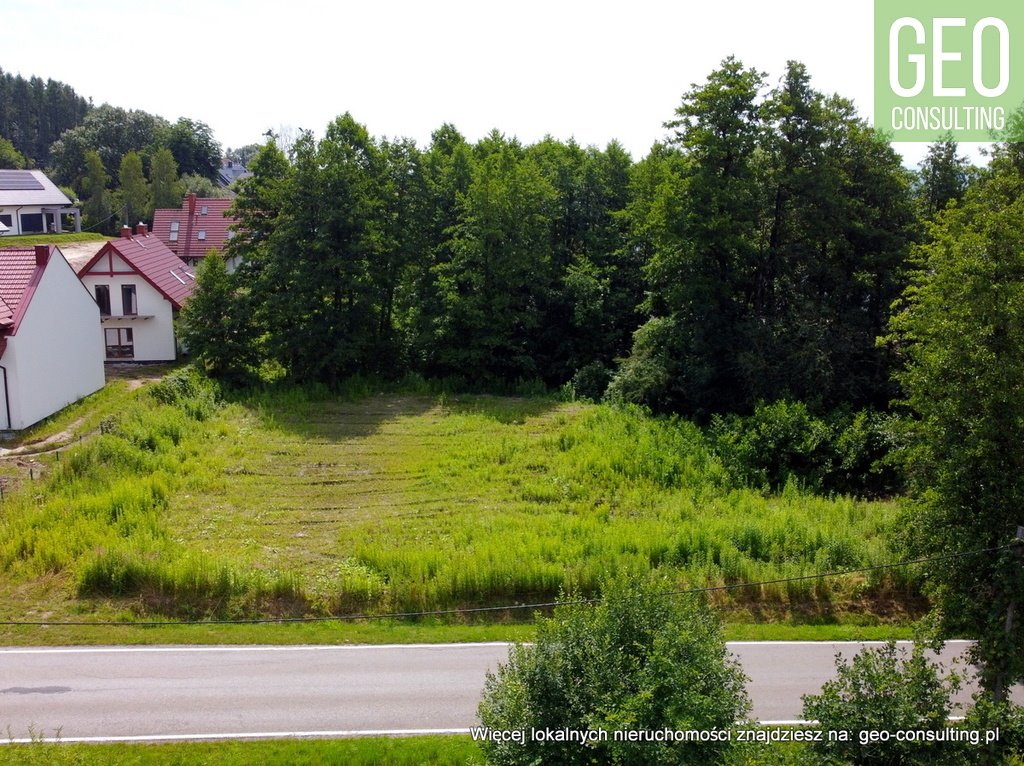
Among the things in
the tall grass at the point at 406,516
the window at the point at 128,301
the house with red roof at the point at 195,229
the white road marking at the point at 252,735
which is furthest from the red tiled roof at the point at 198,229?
the white road marking at the point at 252,735

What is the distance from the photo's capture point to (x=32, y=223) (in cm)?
7250

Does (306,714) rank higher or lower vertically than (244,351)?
lower

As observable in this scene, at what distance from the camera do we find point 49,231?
74.4m

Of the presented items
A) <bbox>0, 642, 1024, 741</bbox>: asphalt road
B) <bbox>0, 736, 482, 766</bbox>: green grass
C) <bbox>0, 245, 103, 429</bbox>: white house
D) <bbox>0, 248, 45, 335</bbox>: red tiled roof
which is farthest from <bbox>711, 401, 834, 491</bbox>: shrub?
<bbox>0, 248, 45, 335</bbox>: red tiled roof

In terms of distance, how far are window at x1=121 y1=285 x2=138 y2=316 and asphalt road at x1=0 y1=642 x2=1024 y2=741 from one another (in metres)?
28.8

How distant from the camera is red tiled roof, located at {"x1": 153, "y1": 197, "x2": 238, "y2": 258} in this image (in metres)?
58.5

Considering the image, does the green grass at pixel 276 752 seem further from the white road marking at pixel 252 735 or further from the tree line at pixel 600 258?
the tree line at pixel 600 258

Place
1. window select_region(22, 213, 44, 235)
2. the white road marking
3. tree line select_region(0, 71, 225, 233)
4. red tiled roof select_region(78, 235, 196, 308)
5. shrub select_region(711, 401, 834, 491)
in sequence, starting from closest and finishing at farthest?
the white road marking → shrub select_region(711, 401, 834, 491) → red tiled roof select_region(78, 235, 196, 308) → window select_region(22, 213, 44, 235) → tree line select_region(0, 71, 225, 233)

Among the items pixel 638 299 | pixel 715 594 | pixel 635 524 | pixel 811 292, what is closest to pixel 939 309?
pixel 715 594

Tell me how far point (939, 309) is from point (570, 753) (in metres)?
11.2

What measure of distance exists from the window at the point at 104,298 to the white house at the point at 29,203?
32692mm

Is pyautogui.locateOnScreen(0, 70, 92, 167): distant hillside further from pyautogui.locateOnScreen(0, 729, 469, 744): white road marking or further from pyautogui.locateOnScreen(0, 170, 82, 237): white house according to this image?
pyautogui.locateOnScreen(0, 729, 469, 744): white road marking

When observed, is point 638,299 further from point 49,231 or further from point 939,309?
point 49,231

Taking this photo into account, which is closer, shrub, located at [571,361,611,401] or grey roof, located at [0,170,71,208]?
shrub, located at [571,361,611,401]
